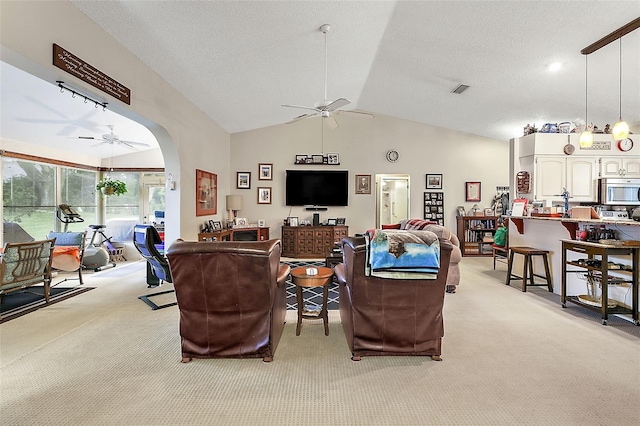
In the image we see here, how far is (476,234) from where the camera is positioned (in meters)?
7.54

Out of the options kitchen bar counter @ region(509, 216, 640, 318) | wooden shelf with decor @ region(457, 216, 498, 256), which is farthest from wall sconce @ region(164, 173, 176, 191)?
wooden shelf with decor @ region(457, 216, 498, 256)

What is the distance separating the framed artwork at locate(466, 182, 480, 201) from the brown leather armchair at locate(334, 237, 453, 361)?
601cm

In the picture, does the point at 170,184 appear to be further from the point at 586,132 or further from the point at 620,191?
the point at 620,191

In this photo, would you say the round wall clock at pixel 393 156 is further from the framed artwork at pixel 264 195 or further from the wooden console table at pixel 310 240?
the framed artwork at pixel 264 195

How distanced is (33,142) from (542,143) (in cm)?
879

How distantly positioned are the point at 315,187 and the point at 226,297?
542cm

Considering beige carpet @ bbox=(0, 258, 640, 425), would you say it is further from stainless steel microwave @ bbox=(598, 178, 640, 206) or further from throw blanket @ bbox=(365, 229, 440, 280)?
stainless steel microwave @ bbox=(598, 178, 640, 206)

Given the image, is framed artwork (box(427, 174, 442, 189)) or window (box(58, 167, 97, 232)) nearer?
window (box(58, 167, 97, 232))

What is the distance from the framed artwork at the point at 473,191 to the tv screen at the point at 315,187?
3038 millimetres

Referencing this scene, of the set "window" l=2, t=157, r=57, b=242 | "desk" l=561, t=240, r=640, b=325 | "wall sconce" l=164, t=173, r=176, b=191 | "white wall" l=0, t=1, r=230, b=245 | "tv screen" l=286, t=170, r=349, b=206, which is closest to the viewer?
"white wall" l=0, t=1, r=230, b=245

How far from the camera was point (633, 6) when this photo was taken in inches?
119

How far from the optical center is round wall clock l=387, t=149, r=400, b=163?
7.67 metres

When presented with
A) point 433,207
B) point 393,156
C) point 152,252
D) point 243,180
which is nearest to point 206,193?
point 243,180

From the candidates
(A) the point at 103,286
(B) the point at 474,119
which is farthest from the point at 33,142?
(B) the point at 474,119
